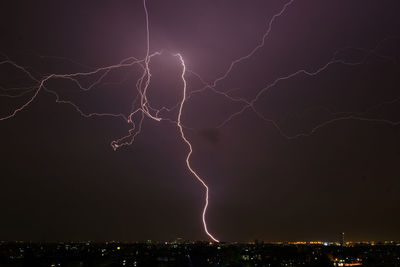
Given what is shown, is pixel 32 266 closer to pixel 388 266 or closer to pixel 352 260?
pixel 388 266

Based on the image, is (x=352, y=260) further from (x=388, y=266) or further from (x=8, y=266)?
(x=8, y=266)

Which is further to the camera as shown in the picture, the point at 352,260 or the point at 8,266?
the point at 352,260

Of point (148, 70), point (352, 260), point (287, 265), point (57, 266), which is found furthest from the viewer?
point (352, 260)

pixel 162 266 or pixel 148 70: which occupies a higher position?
pixel 148 70

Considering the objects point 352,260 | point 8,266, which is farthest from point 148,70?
point 352,260

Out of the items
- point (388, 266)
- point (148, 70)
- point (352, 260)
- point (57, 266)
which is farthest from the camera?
point (352, 260)

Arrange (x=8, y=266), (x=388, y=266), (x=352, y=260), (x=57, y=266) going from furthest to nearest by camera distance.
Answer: (x=352, y=260) < (x=388, y=266) < (x=57, y=266) < (x=8, y=266)

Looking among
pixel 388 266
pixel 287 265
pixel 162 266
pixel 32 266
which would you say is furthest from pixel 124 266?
pixel 388 266

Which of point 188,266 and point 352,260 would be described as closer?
point 188,266

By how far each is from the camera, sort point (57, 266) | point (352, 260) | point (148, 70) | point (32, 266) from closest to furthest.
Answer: point (148, 70), point (32, 266), point (57, 266), point (352, 260)

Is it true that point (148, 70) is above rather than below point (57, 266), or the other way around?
above
